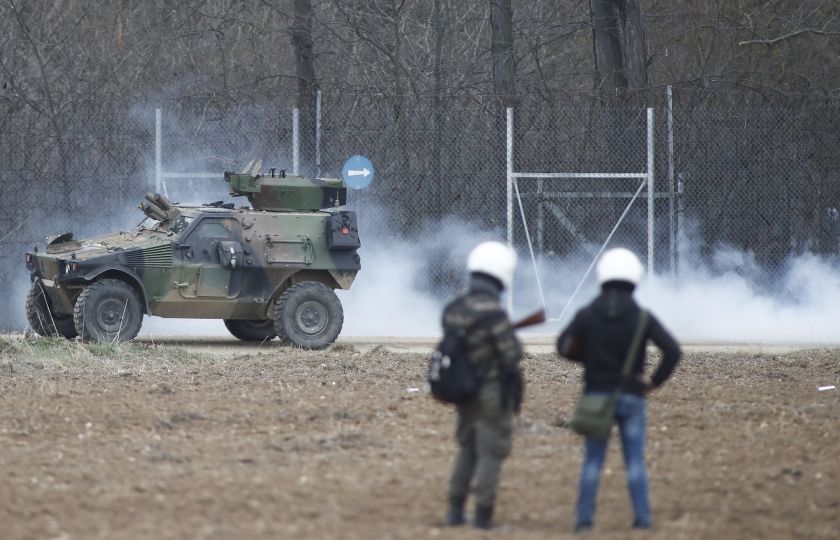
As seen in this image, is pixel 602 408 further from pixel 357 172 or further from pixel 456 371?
pixel 357 172

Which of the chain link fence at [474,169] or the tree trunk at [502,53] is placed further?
the tree trunk at [502,53]

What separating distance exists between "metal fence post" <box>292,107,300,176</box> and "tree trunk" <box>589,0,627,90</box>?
5.76 meters

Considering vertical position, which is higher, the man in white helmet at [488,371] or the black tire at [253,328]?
the man in white helmet at [488,371]

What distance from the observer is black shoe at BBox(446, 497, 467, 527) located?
6.64m

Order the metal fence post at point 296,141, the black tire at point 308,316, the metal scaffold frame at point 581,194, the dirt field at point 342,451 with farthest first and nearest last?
the metal fence post at point 296,141 < the metal scaffold frame at point 581,194 < the black tire at point 308,316 < the dirt field at point 342,451

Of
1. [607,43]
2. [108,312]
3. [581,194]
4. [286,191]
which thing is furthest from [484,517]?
[607,43]

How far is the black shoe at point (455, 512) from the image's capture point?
21.8ft

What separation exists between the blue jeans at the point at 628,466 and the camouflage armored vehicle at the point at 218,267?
9335 millimetres

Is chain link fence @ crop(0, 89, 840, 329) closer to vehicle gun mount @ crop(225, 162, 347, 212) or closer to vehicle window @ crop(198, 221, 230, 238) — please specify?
vehicle gun mount @ crop(225, 162, 347, 212)

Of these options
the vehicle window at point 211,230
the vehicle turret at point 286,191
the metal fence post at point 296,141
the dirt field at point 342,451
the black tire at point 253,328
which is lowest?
the dirt field at point 342,451

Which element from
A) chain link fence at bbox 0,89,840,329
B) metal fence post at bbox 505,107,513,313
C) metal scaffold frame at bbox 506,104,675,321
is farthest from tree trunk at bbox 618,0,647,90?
metal fence post at bbox 505,107,513,313

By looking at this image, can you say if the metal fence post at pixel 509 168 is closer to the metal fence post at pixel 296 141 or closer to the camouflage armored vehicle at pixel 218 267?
the camouflage armored vehicle at pixel 218 267

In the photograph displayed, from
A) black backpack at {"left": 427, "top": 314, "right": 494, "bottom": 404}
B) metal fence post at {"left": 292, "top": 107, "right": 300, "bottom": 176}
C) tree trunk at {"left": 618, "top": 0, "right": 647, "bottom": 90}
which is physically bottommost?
black backpack at {"left": 427, "top": 314, "right": 494, "bottom": 404}

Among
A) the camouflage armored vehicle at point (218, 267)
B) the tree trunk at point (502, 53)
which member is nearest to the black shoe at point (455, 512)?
the camouflage armored vehicle at point (218, 267)
